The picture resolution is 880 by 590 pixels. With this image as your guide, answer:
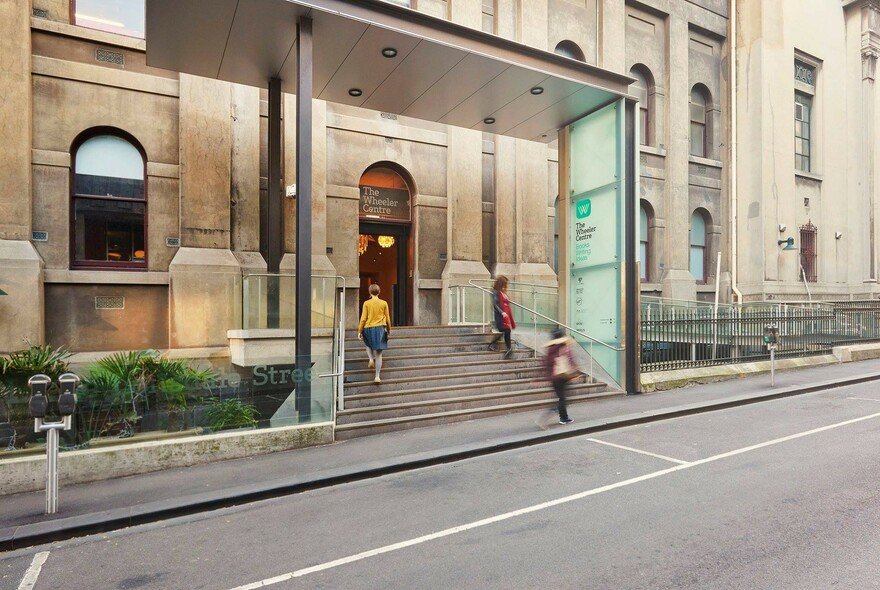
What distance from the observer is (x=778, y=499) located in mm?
5230

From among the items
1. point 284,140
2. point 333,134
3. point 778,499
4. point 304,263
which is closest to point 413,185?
point 333,134

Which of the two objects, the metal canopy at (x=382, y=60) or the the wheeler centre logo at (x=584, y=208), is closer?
the metal canopy at (x=382, y=60)

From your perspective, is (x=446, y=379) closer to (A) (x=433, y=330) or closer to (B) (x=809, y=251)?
(A) (x=433, y=330)

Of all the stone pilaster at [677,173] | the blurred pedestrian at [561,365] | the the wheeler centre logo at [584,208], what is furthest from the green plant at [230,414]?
the stone pilaster at [677,173]

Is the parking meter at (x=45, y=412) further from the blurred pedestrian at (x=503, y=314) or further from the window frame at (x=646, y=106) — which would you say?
the window frame at (x=646, y=106)

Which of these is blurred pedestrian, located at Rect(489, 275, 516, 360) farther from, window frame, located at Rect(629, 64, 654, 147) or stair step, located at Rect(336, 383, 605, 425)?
window frame, located at Rect(629, 64, 654, 147)

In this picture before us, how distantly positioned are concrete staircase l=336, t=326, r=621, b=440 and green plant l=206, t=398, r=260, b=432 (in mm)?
1384

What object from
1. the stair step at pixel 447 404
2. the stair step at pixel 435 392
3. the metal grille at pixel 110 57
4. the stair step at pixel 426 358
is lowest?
the stair step at pixel 447 404

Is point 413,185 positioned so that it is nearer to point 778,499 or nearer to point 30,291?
point 30,291

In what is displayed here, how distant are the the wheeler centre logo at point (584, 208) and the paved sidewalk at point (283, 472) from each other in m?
4.45

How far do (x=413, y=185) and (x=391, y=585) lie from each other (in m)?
12.9

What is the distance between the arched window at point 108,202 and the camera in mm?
11273

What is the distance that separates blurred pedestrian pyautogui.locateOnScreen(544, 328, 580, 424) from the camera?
853 cm

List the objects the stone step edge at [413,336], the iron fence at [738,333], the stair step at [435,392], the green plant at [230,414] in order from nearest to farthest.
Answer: the green plant at [230,414] < the stair step at [435,392] < the stone step edge at [413,336] < the iron fence at [738,333]
